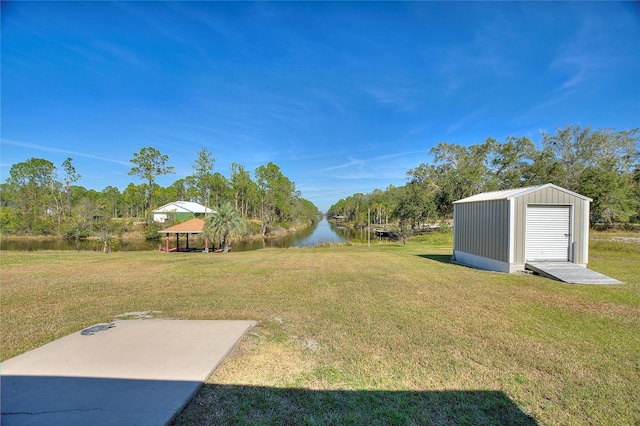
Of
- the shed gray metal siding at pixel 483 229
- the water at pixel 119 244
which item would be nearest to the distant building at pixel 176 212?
the water at pixel 119 244

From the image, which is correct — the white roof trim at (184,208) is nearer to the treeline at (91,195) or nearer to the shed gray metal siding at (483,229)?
the treeline at (91,195)

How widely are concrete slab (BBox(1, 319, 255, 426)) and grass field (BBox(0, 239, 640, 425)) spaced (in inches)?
9.0

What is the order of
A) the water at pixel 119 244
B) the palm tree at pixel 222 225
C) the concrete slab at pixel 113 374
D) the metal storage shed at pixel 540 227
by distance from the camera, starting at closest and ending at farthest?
the concrete slab at pixel 113 374, the metal storage shed at pixel 540 227, the palm tree at pixel 222 225, the water at pixel 119 244

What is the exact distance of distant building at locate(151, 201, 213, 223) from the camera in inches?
1438

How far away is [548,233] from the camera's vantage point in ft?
25.8

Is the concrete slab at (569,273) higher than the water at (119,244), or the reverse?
the concrete slab at (569,273)

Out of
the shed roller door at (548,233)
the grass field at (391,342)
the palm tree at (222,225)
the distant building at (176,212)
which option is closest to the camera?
the grass field at (391,342)

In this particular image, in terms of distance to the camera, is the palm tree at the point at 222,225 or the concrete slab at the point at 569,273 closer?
the concrete slab at the point at 569,273

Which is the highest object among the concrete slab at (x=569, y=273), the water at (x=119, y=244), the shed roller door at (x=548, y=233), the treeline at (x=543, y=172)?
the treeline at (x=543, y=172)

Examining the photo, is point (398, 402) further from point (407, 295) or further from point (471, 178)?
point (471, 178)

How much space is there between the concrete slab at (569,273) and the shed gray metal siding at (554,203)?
40 cm

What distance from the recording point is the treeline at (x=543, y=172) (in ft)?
78.5

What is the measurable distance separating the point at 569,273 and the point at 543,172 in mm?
27306

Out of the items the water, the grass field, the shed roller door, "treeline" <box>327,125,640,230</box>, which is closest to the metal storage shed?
the shed roller door
